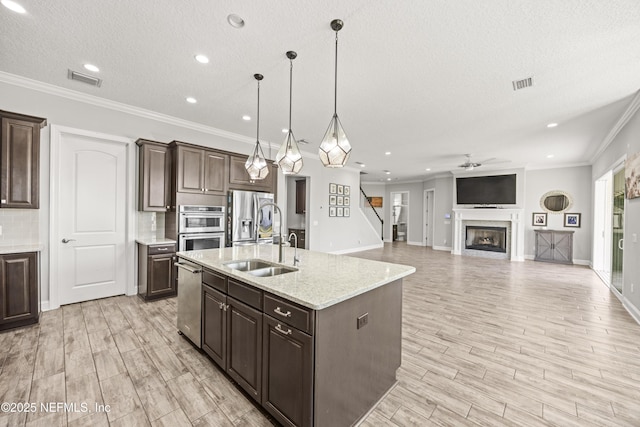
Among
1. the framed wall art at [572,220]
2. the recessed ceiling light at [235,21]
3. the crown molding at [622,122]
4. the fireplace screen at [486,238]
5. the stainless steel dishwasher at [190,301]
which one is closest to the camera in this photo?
the recessed ceiling light at [235,21]

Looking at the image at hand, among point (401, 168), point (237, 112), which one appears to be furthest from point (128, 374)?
point (401, 168)

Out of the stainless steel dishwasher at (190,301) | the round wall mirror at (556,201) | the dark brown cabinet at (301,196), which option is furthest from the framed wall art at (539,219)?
the stainless steel dishwasher at (190,301)

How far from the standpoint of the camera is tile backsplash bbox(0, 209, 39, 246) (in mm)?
3242

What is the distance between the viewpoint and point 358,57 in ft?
8.82

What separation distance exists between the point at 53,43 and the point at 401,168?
27.5 ft

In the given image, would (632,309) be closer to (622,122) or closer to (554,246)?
(622,122)

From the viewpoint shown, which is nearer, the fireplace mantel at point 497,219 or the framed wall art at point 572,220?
the framed wall art at point 572,220

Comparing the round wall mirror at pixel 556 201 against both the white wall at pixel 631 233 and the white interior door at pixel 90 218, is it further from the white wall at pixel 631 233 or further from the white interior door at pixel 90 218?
the white interior door at pixel 90 218

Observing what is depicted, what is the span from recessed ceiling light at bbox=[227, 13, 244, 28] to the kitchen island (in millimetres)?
2052

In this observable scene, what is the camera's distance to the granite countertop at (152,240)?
3.93 meters

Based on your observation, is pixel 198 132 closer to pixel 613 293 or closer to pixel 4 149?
pixel 4 149

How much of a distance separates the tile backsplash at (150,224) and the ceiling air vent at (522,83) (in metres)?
5.38

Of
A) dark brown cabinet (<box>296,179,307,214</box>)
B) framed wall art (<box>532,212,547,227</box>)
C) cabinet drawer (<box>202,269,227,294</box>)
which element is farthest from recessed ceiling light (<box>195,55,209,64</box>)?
framed wall art (<box>532,212,547,227</box>)

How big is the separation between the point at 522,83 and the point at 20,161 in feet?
19.2
